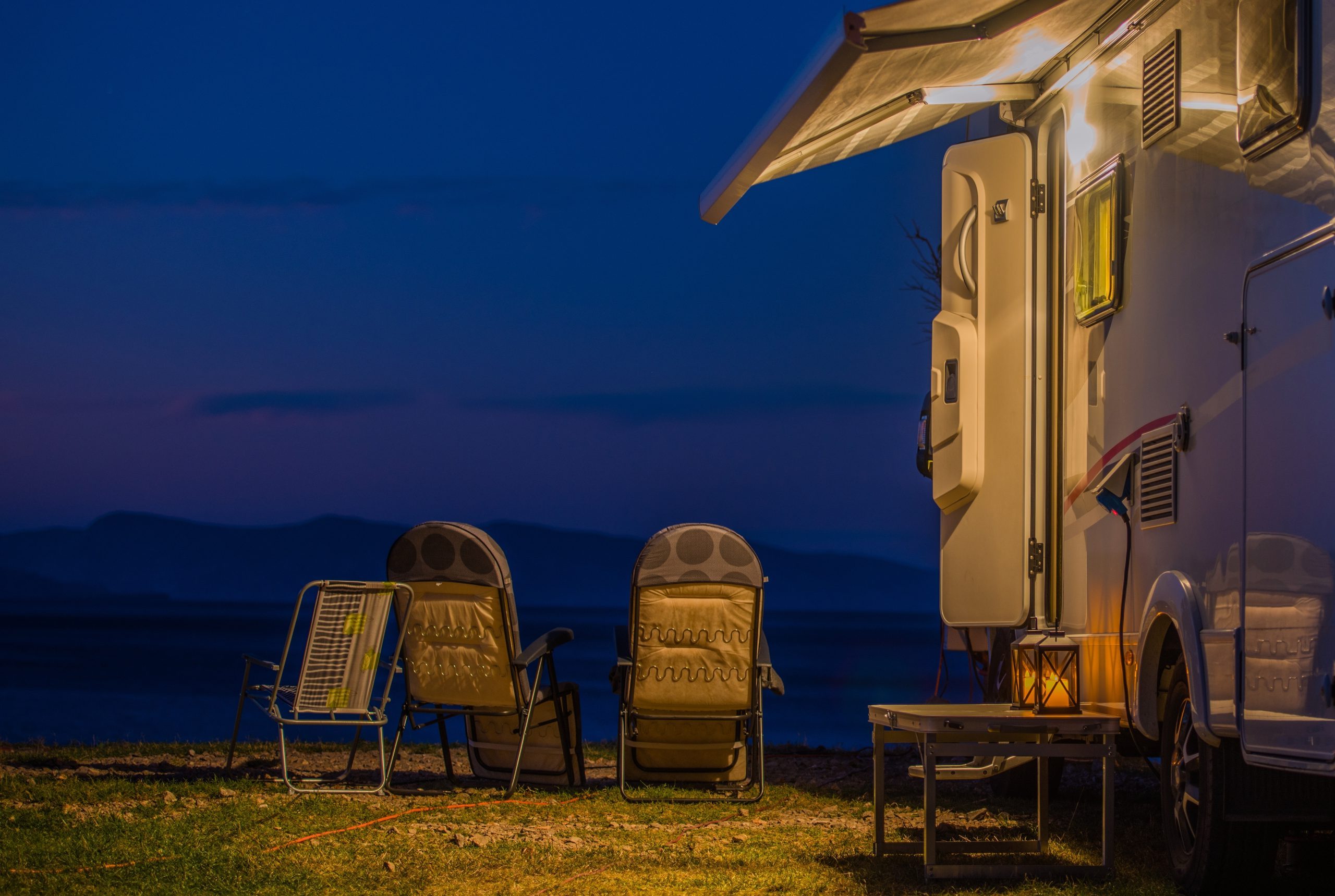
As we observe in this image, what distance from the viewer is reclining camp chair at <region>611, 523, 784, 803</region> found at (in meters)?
6.24

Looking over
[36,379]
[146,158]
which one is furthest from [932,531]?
[146,158]

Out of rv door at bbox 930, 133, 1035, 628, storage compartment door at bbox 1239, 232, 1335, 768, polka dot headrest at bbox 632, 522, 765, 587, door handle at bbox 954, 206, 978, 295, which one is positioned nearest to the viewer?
storage compartment door at bbox 1239, 232, 1335, 768

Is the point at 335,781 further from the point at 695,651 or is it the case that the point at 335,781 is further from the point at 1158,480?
the point at 1158,480

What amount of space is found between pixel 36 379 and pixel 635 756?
104 feet

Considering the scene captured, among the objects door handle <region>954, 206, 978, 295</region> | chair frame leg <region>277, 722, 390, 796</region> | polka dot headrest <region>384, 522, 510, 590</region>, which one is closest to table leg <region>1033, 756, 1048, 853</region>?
door handle <region>954, 206, 978, 295</region>

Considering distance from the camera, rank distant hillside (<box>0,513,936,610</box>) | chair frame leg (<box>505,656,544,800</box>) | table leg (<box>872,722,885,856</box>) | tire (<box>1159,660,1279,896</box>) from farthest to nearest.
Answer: distant hillside (<box>0,513,936,610</box>) < chair frame leg (<box>505,656,544,800</box>) < table leg (<box>872,722,885,856</box>) < tire (<box>1159,660,1279,896</box>)

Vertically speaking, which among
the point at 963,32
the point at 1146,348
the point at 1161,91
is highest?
the point at 963,32

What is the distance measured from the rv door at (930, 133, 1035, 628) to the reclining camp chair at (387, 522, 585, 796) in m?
1.93

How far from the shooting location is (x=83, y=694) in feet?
82.3

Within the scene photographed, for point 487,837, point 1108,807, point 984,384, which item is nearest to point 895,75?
point 984,384

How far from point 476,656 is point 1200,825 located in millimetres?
3510

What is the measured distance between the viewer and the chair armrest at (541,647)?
6.10 meters

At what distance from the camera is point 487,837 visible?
4.90m

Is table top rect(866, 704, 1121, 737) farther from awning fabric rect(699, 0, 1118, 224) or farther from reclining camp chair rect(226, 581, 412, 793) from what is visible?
reclining camp chair rect(226, 581, 412, 793)
